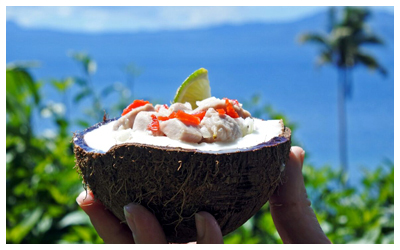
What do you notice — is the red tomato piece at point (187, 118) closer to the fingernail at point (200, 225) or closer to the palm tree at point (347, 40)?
the fingernail at point (200, 225)

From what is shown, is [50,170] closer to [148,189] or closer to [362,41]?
[148,189]

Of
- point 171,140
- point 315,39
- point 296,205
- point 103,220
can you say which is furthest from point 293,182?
point 315,39

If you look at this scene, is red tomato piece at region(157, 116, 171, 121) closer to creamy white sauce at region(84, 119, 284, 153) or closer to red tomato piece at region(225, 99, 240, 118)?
creamy white sauce at region(84, 119, 284, 153)

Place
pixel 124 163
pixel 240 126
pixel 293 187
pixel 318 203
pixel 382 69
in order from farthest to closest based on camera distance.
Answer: pixel 382 69, pixel 318 203, pixel 293 187, pixel 240 126, pixel 124 163

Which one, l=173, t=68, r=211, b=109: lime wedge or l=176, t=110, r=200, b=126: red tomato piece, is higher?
l=173, t=68, r=211, b=109: lime wedge

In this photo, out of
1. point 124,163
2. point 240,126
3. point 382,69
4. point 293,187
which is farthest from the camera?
point 382,69

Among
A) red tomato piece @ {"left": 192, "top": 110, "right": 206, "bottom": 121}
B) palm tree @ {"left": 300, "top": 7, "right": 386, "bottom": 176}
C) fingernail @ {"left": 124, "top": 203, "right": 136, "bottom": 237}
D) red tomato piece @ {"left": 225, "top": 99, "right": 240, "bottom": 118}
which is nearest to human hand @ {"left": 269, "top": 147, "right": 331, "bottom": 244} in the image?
red tomato piece @ {"left": 225, "top": 99, "right": 240, "bottom": 118}

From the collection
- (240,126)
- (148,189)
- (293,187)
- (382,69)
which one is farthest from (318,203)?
(382,69)
